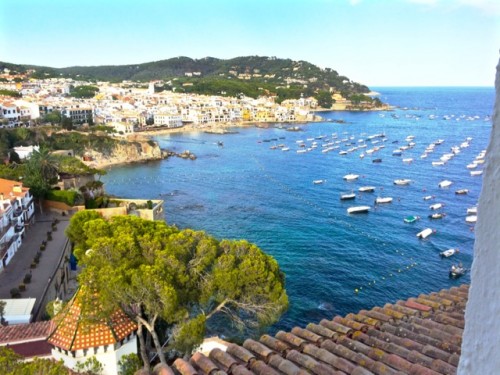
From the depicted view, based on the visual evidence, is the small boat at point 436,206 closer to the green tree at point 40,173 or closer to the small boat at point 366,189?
the small boat at point 366,189

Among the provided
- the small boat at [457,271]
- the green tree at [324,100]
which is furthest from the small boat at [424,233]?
the green tree at [324,100]

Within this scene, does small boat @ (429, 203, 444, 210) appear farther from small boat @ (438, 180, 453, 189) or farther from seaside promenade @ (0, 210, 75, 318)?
seaside promenade @ (0, 210, 75, 318)

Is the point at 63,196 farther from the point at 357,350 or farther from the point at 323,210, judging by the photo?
the point at 357,350

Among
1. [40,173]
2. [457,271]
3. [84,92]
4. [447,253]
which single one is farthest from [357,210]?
[84,92]

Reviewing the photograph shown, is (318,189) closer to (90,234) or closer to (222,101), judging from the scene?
(90,234)

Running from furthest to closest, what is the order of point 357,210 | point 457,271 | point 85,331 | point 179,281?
point 357,210 < point 457,271 < point 179,281 < point 85,331

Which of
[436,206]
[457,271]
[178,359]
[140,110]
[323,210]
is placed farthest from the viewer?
[140,110]

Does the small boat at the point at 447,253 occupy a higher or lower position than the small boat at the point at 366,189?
lower
